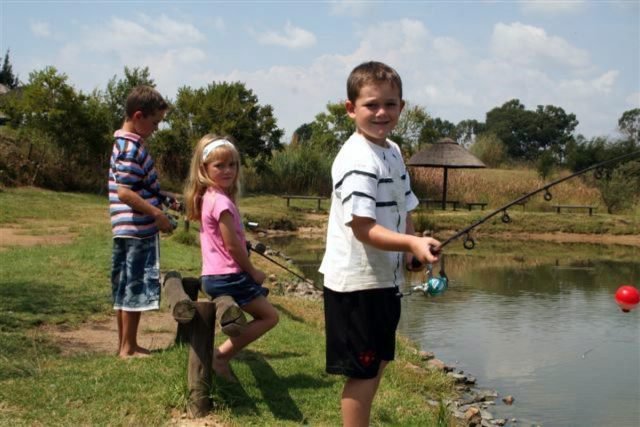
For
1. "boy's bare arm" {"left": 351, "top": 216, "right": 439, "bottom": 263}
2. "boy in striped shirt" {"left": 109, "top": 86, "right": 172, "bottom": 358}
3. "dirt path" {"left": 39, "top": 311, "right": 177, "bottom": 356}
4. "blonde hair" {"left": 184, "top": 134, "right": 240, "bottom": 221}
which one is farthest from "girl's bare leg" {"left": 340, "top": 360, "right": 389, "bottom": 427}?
"dirt path" {"left": 39, "top": 311, "right": 177, "bottom": 356}

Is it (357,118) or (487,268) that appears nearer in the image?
(357,118)

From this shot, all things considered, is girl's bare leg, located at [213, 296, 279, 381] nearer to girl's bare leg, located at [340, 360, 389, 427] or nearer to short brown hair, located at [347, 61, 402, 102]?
girl's bare leg, located at [340, 360, 389, 427]

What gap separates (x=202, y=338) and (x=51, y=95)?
18540mm

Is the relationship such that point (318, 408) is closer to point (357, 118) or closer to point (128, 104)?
point (357, 118)

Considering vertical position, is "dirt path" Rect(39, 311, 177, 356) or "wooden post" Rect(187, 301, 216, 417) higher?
"wooden post" Rect(187, 301, 216, 417)

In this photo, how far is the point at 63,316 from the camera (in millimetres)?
5848

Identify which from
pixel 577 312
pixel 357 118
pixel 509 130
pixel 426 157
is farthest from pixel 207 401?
pixel 509 130

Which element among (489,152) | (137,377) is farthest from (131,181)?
(489,152)

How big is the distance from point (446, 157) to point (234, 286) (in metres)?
23.6

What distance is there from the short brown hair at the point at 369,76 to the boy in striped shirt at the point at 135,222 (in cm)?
192

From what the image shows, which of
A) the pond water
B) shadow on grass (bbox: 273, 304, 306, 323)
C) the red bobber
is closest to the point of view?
the red bobber

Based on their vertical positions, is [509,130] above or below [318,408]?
above

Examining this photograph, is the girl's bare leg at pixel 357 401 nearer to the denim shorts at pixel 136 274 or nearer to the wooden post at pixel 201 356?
the wooden post at pixel 201 356

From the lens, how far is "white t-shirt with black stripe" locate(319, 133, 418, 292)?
2756mm
